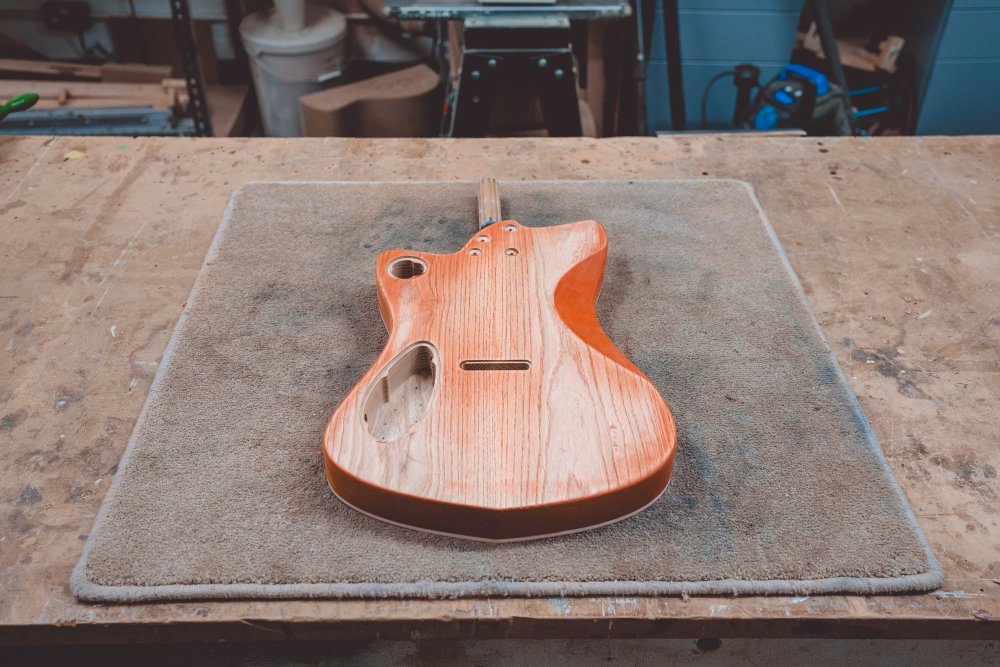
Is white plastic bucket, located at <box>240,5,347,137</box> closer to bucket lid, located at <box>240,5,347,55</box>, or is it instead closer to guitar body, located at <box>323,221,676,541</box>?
bucket lid, located at <box>240,5,347,55</box>

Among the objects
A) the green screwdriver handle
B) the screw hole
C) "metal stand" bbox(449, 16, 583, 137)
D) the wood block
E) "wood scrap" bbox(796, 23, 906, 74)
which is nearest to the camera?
the screw hole

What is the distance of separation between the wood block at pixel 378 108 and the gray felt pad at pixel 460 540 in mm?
1447

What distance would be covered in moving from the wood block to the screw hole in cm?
168

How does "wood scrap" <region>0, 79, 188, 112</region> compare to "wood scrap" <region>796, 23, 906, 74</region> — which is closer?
"wood scrap" <region>0, 79, 188, 112</region>

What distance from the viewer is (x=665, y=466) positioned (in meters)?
0.70

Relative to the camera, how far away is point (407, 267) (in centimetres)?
96

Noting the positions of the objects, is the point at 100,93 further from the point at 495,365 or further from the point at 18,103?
the point at 495,365

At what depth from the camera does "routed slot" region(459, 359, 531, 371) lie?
0.78 metres

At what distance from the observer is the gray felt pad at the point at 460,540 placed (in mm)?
668

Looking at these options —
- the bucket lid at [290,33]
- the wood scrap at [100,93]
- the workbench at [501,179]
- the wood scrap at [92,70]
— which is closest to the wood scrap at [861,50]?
the workbench at [501,179]

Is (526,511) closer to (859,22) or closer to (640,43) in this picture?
(640,43)

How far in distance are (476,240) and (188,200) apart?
1.70ft

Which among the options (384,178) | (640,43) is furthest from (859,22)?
(384,178)

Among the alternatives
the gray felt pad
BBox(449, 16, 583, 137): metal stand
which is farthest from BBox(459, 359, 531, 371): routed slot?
BBox(449, 16, 583, 137): metal stand
